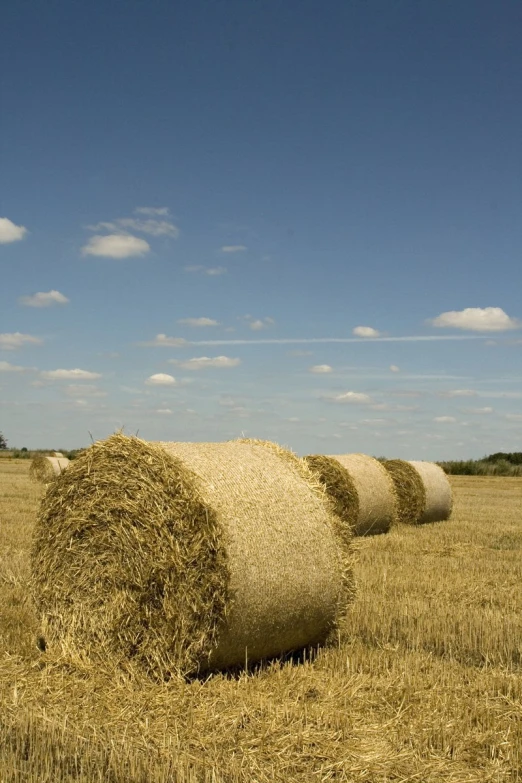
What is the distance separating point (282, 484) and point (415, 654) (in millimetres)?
1627

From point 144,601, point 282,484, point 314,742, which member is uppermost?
point 282,484

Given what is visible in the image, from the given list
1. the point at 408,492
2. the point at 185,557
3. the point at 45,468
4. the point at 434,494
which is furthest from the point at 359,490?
the point at 45,468

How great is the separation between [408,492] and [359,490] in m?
2.79

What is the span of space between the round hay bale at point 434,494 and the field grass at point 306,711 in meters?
8.28

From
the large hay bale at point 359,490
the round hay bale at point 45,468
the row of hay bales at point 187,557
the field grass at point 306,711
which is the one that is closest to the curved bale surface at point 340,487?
the large hay bale at point 359,490

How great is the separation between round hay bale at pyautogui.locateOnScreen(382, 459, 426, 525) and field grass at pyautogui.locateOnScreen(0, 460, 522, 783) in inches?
320

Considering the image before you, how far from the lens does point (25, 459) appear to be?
45.6 metres

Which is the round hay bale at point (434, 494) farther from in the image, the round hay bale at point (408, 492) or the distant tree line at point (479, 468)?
the distant tree line at point (479, 468)

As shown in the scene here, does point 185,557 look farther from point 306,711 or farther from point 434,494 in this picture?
point 434,494

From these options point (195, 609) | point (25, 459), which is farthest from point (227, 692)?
point (25, 459)

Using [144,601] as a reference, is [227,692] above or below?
below

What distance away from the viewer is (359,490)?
14070 mm

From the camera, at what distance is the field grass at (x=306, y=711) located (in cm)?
421

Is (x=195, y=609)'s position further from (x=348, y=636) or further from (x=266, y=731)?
(x=348, y=636)
